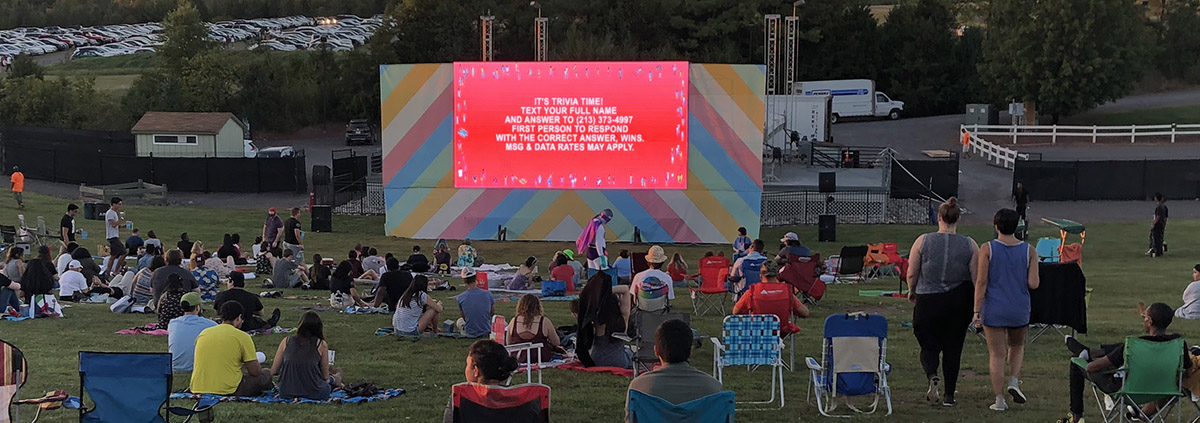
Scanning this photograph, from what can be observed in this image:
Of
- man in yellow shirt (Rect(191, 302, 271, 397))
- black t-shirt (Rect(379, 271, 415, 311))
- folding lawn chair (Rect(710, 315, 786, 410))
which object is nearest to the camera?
man in yellow shirt (Rect(191, 302, 271, 397))

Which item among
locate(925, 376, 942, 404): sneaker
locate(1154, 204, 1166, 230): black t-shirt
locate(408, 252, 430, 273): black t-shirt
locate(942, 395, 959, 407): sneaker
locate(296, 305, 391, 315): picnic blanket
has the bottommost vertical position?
locate(296, 305, 391, 315): picnic blanket

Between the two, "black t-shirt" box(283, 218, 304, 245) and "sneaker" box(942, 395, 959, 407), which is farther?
"black t-shirt" box(283, 218, 304, 245)

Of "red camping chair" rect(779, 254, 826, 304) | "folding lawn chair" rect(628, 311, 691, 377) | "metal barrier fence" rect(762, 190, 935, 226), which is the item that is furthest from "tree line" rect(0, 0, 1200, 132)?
"folding lawn chair" rect(628, 311, 691, 377)

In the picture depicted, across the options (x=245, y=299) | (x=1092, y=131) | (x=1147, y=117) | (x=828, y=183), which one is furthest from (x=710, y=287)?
(x=1147, y=117)

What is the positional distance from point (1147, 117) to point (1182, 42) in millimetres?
9149

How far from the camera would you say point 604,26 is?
201 ft

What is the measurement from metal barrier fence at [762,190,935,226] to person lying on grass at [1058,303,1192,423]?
75.2ft

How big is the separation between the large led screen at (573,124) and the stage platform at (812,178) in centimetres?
728

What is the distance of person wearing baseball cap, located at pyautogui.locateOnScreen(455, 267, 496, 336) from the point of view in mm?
13711

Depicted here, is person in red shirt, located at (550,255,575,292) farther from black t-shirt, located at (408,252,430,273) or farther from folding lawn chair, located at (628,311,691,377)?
folding lawn chair, located at (628,311,691,377)

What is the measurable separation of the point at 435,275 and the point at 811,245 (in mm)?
9792

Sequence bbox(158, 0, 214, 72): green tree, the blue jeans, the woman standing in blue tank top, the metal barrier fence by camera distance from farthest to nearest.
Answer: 1. bbox(158, 0, 214, 72): green tree
2. the metal barrier fence
3. the blue jeans
4. the woman standing in blue tank top

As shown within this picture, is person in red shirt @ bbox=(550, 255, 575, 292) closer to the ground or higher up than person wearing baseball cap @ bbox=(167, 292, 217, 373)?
closer to the ground

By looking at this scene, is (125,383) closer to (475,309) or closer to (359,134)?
(475,309)
